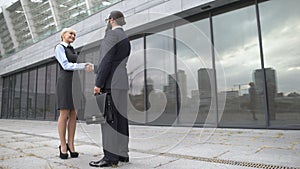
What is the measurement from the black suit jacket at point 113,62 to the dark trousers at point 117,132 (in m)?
0.09

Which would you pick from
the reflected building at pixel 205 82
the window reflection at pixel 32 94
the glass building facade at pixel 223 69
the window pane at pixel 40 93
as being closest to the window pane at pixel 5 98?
the window reflection at pixel 32 94

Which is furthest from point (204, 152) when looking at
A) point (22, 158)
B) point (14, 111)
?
point (14, 111)

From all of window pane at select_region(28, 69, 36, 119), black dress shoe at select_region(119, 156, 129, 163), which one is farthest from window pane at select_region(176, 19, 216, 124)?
window pane at select_region(28, 69, 36, 119)

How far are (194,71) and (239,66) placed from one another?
95cm

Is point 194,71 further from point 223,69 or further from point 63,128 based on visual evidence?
point 63,128

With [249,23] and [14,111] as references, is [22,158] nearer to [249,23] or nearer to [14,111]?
[249,23]

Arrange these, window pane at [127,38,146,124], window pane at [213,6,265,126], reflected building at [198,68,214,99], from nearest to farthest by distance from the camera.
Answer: window pane at [213,6,265,126]
reflected building at [198,68,214,99]
window pane at [127,38,146,124]

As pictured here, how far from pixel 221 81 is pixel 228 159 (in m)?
2.74

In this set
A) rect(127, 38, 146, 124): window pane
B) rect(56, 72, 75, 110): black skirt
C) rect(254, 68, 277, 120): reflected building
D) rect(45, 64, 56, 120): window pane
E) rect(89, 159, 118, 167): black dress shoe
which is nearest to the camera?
rect(89, 159, 118, 167): black dress shoe

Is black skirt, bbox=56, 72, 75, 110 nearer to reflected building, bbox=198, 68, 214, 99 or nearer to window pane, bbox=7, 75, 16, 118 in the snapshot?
reflected building, bbox=198, 68, 214, 99

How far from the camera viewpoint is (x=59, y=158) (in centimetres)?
217

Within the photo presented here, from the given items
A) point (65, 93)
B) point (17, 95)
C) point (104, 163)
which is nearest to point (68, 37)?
point (65, 93)

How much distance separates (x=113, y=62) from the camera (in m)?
1.92

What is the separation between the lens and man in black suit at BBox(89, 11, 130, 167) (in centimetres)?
184
